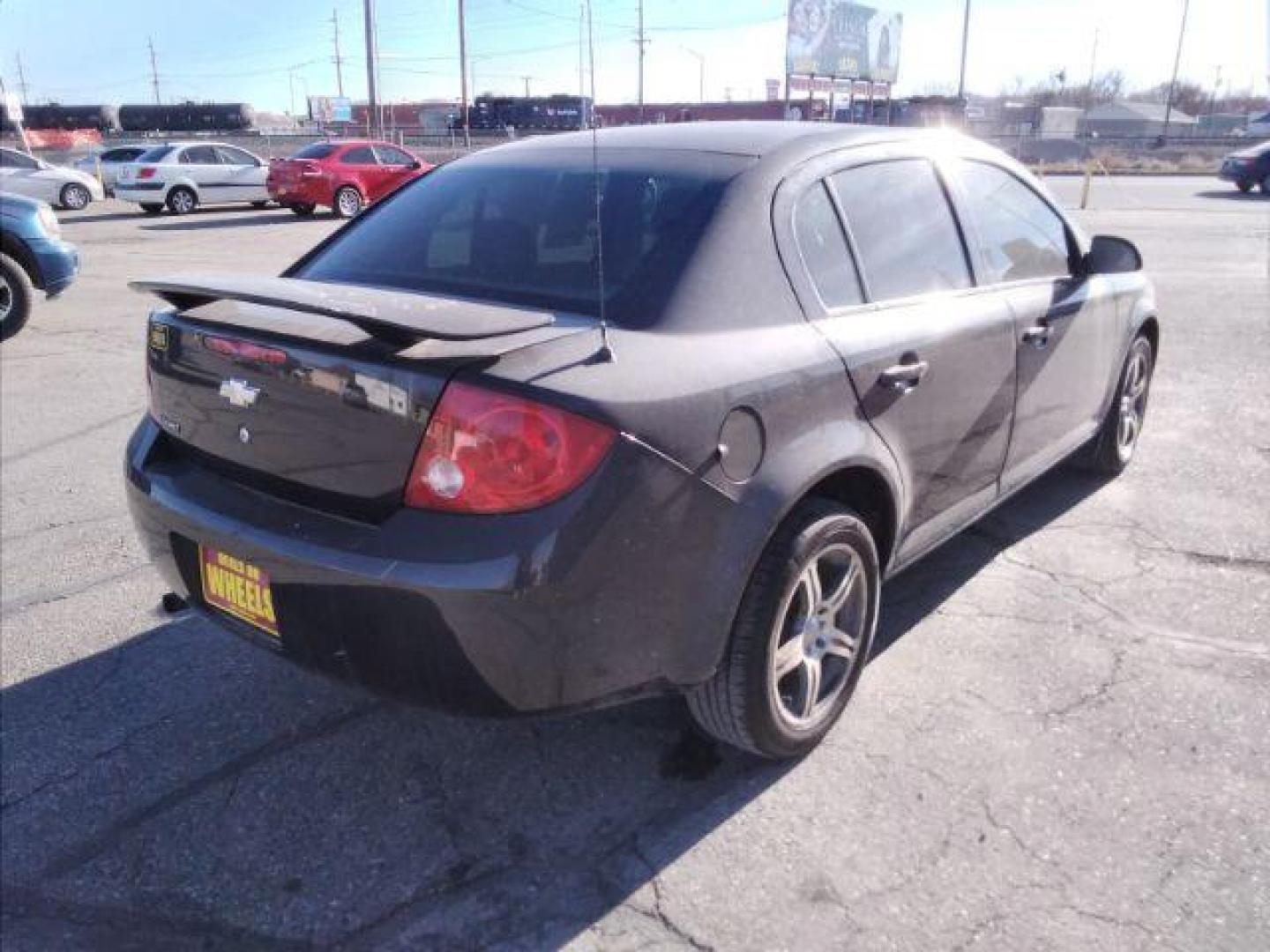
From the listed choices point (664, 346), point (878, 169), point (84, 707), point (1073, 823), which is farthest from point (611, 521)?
Answer: point (84, 707)

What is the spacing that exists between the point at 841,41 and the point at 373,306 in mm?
57445

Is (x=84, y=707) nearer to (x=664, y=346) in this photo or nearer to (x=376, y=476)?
(x=376, y=476)

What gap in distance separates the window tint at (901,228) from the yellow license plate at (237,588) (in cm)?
184

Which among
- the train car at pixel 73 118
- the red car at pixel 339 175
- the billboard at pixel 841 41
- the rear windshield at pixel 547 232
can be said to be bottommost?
the red car at pixel 339 175

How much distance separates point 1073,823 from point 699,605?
1126mm

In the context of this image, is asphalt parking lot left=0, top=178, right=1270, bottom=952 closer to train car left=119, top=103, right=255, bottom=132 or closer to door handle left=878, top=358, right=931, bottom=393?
door handle left=878, top=358, right=931, bottom=393

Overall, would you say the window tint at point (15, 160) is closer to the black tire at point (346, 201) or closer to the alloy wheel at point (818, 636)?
the black tire at point (346, 201)

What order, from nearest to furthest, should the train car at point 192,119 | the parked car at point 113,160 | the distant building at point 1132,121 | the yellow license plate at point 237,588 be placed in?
1. the yellow license plate at point 237,588
2. the parked car at point 113,160
3. the train car at point 192,119
4. the distant building at point 1132,121

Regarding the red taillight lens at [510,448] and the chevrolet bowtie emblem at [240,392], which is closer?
the red taillight lens at [510,448]

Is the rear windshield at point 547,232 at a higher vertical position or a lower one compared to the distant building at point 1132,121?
lower

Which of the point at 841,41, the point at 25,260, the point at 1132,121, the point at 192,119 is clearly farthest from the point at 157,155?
the point at 1132,121

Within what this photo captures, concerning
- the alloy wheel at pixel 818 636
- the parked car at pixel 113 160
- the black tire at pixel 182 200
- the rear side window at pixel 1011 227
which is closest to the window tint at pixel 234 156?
the black tire at pixel 182 200

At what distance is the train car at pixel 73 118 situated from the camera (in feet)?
171

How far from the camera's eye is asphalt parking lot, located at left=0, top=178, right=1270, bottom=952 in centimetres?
221
